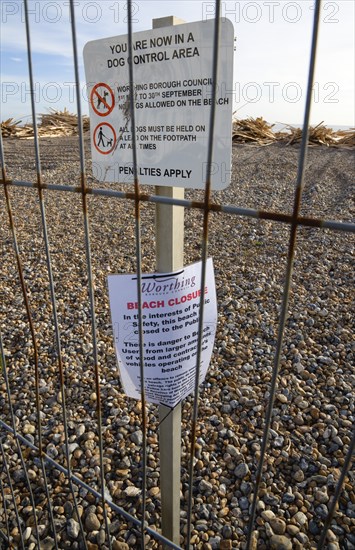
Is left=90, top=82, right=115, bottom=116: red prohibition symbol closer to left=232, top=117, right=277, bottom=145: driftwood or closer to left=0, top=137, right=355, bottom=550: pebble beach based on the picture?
left=0, top=137, right=355, bottom=550: pebble beach

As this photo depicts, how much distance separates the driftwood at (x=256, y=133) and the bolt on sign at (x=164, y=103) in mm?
11499

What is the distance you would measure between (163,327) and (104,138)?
577mm

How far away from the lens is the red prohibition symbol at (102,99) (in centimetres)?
105

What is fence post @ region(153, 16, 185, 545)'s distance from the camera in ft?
3.62

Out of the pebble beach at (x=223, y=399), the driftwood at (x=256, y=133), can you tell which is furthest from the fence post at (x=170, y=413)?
the driftwood at (x=256, y=133)

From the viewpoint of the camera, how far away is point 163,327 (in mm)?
1204

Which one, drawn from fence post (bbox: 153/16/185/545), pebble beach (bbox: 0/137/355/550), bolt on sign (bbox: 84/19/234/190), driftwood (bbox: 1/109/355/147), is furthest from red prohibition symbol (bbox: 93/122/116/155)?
driftwood (bbox: 1/109/355/147)

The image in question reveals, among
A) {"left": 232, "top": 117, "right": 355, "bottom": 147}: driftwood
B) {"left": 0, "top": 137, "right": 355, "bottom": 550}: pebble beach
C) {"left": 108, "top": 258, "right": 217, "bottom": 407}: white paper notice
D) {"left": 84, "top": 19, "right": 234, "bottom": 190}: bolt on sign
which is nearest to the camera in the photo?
{"left": 84, "top": 19, "right": 234, "bottom": 190}: bolt on sign

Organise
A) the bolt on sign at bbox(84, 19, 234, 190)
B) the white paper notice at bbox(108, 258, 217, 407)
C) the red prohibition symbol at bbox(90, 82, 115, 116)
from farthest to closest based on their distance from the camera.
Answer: the white paper notice at bbox(108, 258, 217, 407), the red prohibition symbol at bbox(90, 82, 115, 116), the bolt on sign at bbox(84, 19, 234, 190)

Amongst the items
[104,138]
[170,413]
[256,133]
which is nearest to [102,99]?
[104,138]

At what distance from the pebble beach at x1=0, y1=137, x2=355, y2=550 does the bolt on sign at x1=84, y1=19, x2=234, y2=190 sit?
1.61 meters

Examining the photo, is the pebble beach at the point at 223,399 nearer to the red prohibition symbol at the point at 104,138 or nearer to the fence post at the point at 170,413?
the fence post at the point at 170,413

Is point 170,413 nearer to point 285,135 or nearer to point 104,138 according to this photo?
point 104,138

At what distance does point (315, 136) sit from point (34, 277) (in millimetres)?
10801
